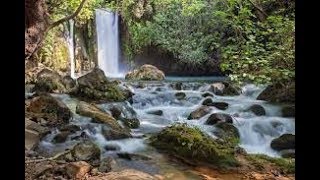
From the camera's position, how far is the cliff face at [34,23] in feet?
26.8

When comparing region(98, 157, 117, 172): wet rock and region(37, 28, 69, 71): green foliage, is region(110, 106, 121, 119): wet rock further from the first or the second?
region(37, 28, 69, 71): green foliage

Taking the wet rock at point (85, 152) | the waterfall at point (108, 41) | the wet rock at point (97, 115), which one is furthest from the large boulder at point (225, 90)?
the waterfall at point (108, 41)

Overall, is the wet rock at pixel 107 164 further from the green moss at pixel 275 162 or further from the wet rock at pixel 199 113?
the wet rock at pixel 199 113

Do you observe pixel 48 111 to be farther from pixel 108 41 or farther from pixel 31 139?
pixel 108 41

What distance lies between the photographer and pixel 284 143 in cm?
809

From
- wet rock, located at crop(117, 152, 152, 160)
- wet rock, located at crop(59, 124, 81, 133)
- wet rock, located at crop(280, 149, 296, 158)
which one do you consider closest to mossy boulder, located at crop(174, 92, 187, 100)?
wet rock, located at crop(59, 124, 81, 133)

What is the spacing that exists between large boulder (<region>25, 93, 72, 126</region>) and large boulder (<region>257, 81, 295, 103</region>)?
6287 millimetres

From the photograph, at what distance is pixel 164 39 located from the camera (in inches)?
819

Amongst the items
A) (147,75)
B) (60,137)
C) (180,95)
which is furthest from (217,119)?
(147,75)

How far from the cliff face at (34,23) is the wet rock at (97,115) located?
1.91 m

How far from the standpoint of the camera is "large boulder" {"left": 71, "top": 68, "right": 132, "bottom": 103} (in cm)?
1170
